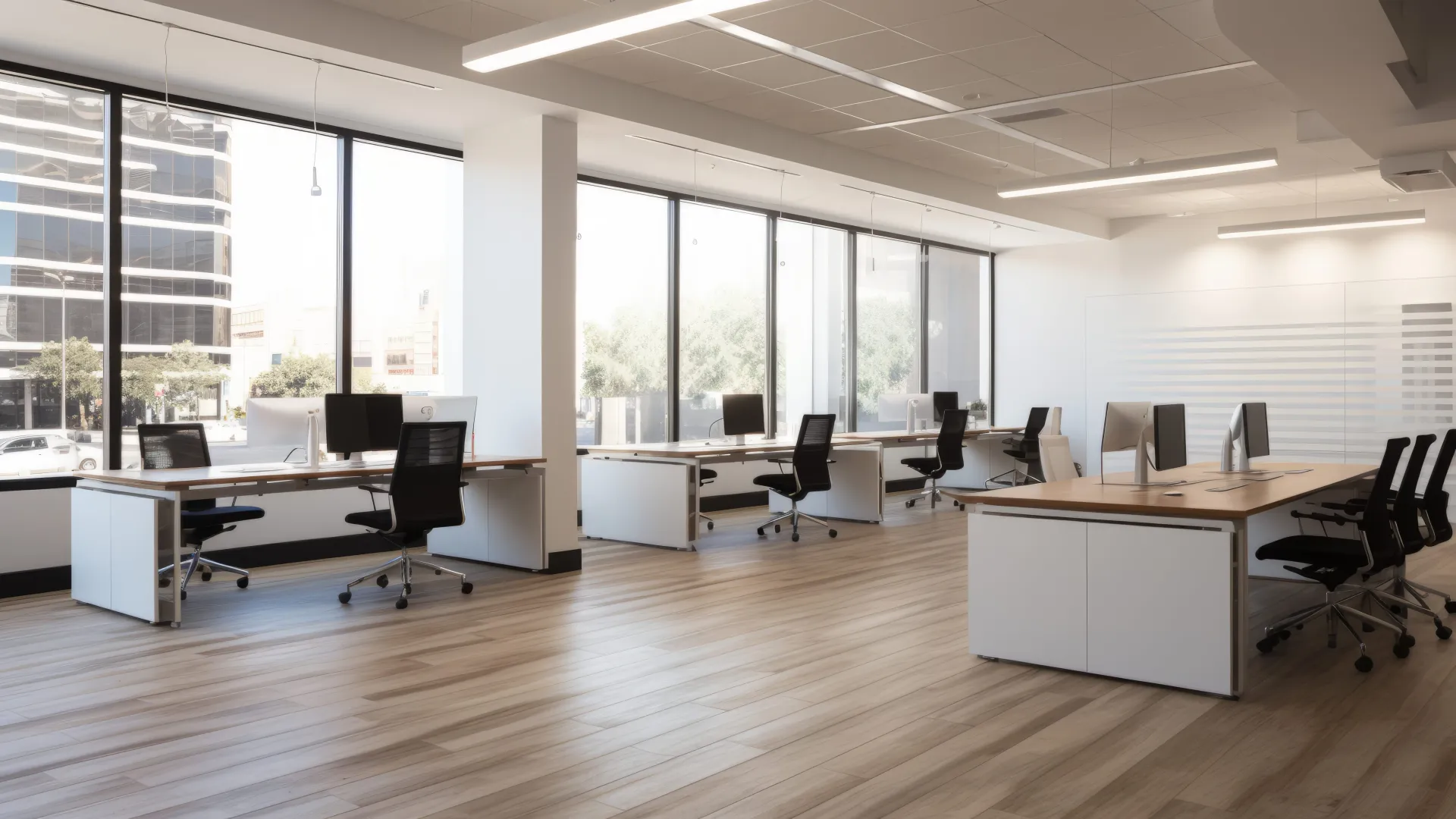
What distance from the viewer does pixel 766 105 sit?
774 centimetres

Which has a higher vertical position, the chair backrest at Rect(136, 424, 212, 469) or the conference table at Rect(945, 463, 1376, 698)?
the chair backrest at Rect(136, 424, 212, 469)

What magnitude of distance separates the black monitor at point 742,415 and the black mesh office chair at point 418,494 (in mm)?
3231

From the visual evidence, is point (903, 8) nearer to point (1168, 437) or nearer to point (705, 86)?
point (705, 86)

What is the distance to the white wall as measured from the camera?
35.9ft

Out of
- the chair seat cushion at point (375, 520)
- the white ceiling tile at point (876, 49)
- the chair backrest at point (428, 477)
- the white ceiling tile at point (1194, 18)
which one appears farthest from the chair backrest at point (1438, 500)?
the chair seat cushion at point (375, 520)

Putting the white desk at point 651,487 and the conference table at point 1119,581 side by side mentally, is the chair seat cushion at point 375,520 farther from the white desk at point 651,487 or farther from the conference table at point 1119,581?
the conference table at point 1119,581

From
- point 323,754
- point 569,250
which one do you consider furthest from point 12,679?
point 569,250

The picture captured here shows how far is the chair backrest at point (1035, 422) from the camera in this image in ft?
39.7

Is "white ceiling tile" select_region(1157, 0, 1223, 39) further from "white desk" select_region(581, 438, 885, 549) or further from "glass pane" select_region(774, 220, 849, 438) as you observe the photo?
"glass pane" select_region(774, 220, 849, 438)

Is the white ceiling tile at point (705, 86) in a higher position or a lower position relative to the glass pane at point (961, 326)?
higher

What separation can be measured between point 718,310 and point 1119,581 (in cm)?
684

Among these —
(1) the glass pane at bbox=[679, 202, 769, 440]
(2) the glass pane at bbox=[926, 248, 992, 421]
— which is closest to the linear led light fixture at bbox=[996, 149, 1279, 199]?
Result: (1) the glass pane at bbox=[679, 202, 769, 440]

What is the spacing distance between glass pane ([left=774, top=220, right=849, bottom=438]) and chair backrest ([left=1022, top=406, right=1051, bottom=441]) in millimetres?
2118

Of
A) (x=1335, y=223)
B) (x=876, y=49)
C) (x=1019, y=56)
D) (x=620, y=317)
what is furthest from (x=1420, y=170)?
(x=620, y=317)
